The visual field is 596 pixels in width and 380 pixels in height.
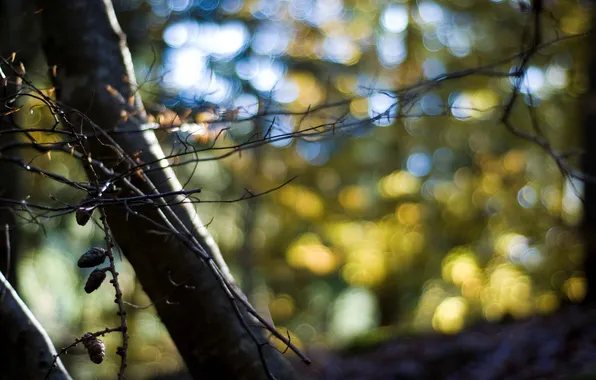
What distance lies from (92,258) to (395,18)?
941cm

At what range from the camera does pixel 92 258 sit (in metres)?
1.66

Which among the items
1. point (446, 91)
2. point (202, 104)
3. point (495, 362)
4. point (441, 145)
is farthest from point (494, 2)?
point (202, 104)

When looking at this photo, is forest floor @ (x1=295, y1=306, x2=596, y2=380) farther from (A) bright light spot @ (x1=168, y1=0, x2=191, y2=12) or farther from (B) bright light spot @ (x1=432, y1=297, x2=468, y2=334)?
(B) bright light spot @ (x1=432, y1=297, x2=468, y2=334)

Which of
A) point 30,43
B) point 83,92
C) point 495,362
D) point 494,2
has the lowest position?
point 495,362

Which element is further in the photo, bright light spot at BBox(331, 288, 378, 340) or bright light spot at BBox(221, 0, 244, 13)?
bright light spot at BBox(331, 288, 378, 340)

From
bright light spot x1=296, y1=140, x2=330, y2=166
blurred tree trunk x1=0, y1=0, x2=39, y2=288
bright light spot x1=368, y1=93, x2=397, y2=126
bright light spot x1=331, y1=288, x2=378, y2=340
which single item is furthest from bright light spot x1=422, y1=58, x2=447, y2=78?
bright light spot x1=331, y1=288, x2=378, y2=340

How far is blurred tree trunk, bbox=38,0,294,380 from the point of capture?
2459 mm

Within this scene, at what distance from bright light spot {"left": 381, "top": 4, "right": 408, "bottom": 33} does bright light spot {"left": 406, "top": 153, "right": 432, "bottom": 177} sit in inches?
84.9

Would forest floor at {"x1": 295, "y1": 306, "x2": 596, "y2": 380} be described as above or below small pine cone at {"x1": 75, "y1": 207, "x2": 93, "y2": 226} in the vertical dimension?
above

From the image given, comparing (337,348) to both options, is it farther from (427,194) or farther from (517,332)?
(427,194)

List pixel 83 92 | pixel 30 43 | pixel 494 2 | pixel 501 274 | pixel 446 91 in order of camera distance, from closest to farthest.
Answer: pixel 83 92 → pixel 30 43 → pixel 494 2 → pixel 446 91 → pixel 501 274

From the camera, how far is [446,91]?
8.68m

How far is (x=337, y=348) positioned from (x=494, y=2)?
16.3 ft

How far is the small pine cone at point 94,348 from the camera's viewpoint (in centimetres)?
158
